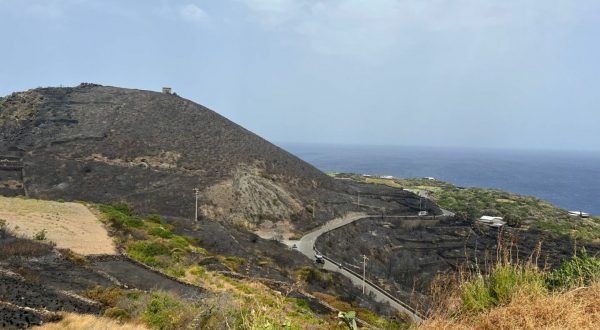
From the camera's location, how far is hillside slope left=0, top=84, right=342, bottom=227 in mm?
52781

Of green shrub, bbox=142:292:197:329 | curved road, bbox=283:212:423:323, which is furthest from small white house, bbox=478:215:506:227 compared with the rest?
green shrub, bbox=142:292:197:329

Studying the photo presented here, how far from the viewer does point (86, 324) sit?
10.5 m

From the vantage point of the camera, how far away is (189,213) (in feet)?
170

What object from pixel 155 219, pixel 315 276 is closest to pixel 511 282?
pixel 315 276

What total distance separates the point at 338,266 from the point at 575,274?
37879 mm

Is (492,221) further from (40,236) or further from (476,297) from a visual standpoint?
(476,297)

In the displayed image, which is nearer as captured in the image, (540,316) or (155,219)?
(540,316)

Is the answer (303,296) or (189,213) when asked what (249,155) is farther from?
(303,296)

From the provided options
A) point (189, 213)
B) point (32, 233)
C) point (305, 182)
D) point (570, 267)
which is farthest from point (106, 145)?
point (570, 267)

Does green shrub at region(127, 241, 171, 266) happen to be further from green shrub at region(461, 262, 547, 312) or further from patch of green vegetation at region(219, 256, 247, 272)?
green shrub at region(461, 262, 547, 312)

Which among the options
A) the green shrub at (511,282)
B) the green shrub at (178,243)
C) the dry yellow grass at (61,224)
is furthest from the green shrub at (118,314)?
the green shrub at (178,243)

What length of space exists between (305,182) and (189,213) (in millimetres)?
25374

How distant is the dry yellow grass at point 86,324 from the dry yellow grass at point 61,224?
45.3 ft

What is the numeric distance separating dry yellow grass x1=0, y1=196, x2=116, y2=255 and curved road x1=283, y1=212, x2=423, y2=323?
20.2 meters
